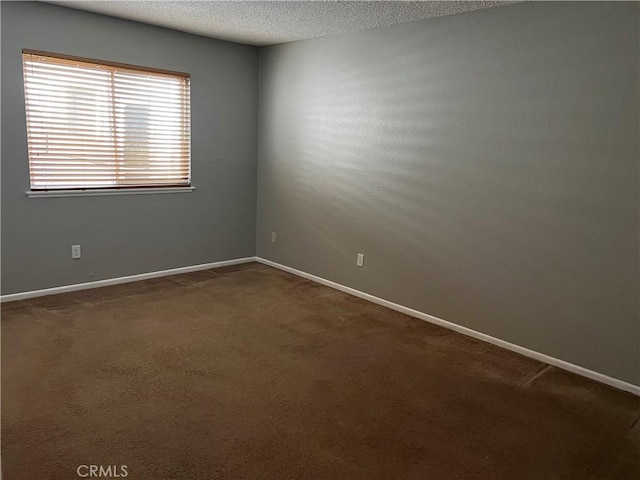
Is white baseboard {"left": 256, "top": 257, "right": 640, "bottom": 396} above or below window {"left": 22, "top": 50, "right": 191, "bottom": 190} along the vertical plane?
below

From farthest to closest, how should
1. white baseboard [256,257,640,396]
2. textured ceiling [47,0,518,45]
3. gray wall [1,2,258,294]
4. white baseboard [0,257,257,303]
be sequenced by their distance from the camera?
white baseboard [0,257,257,303]
gray wall [1,2,258,294]
textured ceiling [47,0,518,45]
white baseboard [256,257,640,396]

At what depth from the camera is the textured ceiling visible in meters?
3.25

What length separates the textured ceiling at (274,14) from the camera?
325 cm

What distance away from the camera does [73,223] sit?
4.05 metres

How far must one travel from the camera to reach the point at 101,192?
13.6 ft

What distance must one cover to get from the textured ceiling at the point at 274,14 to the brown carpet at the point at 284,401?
2238 millimetres

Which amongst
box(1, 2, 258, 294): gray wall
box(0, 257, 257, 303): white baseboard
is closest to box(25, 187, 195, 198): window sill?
box(1, 2, 258, 294): gray wall

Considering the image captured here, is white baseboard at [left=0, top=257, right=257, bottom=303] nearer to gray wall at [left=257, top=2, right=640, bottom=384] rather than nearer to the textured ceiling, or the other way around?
gray wall at [left=257, top=2, right=640, bottom=384]

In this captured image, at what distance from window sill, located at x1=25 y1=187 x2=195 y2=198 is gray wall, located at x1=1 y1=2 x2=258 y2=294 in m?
0.04

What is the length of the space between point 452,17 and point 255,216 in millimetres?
2879

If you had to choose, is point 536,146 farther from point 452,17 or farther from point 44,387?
point 44,387

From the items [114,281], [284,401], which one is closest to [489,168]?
[284,401]

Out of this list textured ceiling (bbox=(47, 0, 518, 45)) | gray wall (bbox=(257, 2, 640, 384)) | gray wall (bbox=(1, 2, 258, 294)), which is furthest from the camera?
gray wall (bbox=(1, 2, 258, 294))

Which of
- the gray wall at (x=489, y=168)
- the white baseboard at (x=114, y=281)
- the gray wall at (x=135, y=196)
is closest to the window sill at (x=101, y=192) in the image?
the gray wall at (x=135, y=196)
